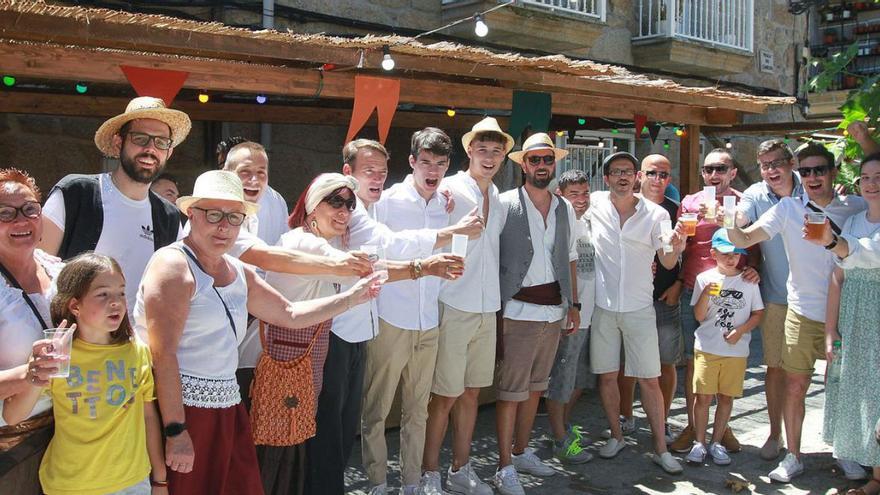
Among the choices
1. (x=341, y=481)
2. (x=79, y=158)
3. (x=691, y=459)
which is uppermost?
(x=79, y=158)

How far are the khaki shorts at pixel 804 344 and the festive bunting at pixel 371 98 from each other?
9.42 feet

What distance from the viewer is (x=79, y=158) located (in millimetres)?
7566

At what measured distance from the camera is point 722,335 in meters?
5.49

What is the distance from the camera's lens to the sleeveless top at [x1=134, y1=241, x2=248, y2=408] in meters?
3.00

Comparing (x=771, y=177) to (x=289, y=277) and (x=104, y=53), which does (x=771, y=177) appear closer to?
(x=289, y=277)

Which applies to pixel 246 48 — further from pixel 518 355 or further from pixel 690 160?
pixel 690 160

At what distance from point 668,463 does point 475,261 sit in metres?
1.89

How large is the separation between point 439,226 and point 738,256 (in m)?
2.13

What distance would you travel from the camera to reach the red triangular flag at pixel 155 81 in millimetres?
4535

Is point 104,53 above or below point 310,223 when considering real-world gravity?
above

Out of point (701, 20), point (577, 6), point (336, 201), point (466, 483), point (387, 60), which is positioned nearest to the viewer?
point (336, 201)

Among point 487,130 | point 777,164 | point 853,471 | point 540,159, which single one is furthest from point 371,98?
point 853,471

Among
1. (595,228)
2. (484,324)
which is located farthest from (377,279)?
(595,228)

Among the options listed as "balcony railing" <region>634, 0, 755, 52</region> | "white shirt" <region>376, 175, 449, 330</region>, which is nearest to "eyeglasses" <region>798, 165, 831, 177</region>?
"white shirt" <region>376, 175, 449, 330</region>
